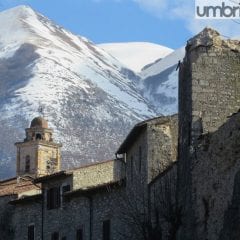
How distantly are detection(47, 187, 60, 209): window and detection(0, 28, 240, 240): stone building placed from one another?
53 mm

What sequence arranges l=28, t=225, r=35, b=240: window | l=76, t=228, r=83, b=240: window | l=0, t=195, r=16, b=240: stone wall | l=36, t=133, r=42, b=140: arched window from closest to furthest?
l=76, t=228, r=83, b=240: window < l=28, t=225, r=35, b=240: window < l=0, t=195, r=16, b=240: stone wall < l=36, t=133, r=42, b=140: arched window

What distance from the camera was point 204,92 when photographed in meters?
33.6

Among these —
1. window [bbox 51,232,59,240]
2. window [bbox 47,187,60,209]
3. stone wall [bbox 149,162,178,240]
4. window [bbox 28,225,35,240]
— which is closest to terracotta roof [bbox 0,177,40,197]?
window [bbox 28,225,35,240]

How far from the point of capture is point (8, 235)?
56094 millimetres

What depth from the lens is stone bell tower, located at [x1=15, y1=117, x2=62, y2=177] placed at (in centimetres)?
9675

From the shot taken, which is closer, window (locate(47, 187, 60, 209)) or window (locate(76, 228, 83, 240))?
window (locate(76, 228, 83, 240))

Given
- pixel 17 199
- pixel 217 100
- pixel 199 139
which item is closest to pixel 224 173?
pixel 199 139

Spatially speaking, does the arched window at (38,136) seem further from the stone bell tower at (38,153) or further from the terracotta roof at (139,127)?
the terracotta roof at (139,127)

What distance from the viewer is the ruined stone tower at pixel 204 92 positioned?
33156mm

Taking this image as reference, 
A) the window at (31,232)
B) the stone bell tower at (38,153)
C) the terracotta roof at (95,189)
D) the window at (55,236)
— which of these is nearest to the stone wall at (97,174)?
the terracotta roof at (95,189)

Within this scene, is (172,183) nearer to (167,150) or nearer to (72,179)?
(167,150)

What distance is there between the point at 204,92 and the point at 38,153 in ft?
211

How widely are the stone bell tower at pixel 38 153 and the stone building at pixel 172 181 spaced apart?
131ft

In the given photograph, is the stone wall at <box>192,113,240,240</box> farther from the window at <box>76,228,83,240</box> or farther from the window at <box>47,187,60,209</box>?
the window at <box>47,187,60,209</box>
